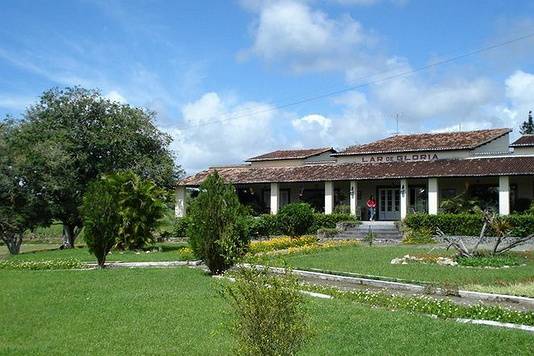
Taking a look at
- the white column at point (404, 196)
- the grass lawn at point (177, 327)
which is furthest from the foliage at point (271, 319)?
the white column at point (404, 196)

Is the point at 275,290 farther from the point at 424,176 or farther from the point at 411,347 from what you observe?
the point at 424,176

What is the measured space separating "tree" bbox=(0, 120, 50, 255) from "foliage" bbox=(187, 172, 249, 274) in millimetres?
17178

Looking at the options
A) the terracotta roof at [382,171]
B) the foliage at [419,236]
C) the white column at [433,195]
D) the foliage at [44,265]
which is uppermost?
the terracotta roof at [382,171]

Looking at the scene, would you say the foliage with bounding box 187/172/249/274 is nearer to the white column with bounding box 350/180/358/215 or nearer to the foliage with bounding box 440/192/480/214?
the foliage with bounding box 440/192/480/214

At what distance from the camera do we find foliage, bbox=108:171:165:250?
87.5 feet

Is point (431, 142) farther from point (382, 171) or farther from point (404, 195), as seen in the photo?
point (404, 195)

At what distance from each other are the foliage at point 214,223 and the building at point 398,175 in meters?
16.3

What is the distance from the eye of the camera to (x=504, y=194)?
28.9 meters

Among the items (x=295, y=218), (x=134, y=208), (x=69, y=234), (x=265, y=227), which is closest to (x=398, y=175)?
(x=295, y=218)

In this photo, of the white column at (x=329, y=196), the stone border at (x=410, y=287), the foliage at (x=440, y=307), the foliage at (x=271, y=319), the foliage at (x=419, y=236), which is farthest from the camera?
the white column at (x=329, y=196)

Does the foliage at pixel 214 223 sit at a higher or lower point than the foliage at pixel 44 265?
higher

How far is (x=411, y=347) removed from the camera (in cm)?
770

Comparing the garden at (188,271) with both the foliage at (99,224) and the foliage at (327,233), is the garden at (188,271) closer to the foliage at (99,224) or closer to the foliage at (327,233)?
→ the foliage at (99,224)

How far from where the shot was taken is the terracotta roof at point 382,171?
29312 mm
